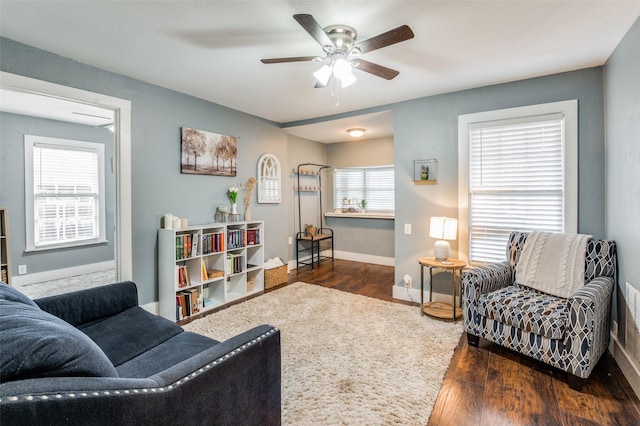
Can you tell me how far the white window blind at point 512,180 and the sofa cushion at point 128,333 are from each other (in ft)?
9.95

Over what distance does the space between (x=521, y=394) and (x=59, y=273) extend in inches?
232

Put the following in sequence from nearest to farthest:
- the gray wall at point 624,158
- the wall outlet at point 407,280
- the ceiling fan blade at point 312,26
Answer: the ceiling fan blade at point 312,26
the gray wall at point 624,158
the wall outlet at point 407,280

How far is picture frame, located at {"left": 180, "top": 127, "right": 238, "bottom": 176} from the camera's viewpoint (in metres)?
3.52

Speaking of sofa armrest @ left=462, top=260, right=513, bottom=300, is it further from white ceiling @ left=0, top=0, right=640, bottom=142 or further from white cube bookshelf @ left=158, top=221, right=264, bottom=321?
white cube bookshelf @ left=158, top=221, right=264, bottom=321

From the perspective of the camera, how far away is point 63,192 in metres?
4.71

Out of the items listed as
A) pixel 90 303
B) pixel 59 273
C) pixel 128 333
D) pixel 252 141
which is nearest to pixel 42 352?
pixel 128 333

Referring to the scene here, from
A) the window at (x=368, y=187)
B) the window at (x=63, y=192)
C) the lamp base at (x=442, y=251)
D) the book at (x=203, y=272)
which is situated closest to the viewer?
the lamp base at (x=442, y=251)

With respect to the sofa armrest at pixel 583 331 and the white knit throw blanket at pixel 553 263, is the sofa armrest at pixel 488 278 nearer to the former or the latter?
the white knit throw blanket at pixel 553 263

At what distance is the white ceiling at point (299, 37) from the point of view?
6.23 feet

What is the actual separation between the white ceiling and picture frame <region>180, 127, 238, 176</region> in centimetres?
56

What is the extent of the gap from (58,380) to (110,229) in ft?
17.7

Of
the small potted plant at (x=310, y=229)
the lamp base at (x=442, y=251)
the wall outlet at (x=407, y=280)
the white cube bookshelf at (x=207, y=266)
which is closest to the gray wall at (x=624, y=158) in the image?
the lamp base at (x=442, y=251)

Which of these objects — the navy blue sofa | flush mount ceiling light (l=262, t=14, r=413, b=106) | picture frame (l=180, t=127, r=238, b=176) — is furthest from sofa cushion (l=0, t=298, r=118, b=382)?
picture frame (l=180, t=127, r=238, b=176)

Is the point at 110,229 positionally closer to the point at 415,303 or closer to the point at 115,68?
the point at 115,68
